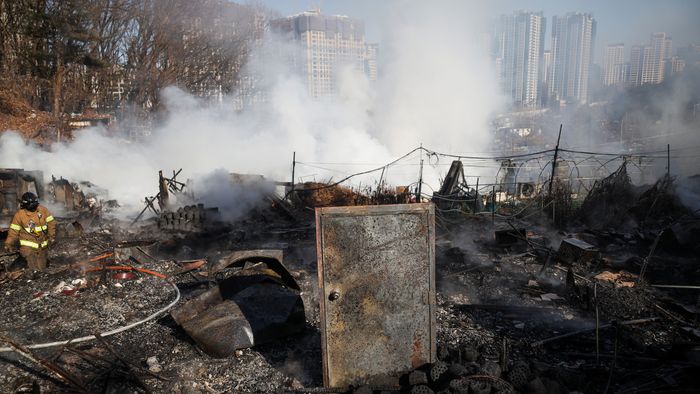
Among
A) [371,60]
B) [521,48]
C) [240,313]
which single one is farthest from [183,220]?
[521,48]

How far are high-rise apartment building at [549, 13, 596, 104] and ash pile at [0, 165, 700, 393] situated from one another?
46.8 meters

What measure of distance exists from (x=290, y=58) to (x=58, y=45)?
15657 millimetres

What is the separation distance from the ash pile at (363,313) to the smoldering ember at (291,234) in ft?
0.08

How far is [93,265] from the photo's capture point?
22.9ft

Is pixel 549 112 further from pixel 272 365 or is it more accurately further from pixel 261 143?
pixel 272 365

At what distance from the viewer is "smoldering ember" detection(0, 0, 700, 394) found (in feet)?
11.7

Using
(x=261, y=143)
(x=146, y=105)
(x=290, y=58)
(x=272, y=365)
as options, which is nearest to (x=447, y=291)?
(x=272, y=365)

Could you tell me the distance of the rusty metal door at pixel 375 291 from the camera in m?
3.37

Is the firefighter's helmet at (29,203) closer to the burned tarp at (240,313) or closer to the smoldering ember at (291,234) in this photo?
the smoldering ember at (291,234)

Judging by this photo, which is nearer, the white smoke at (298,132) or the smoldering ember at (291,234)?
the smoldering ember at (291,234)

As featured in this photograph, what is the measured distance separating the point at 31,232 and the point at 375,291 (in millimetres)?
5979

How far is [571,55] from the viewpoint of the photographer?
169 feet

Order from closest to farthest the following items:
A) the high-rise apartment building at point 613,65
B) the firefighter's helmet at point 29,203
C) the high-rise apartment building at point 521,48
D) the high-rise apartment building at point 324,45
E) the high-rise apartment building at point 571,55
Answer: the firefighter's helmet at point 29,203 < the high-rise apartment building at point 324,45 < the high-rise apartment building at point 613,65 < the high-rise apartment building at point 571,55 < the high-rise apartment building at point 521,48

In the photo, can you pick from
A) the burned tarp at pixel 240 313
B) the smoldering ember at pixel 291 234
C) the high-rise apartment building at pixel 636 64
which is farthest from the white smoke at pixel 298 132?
the high-rise apartment building at pixel 636 64
